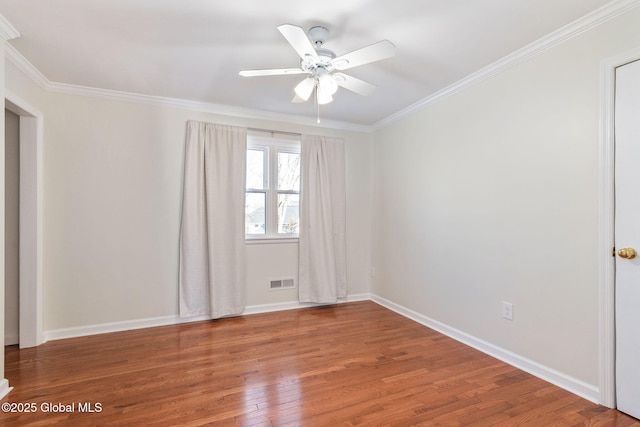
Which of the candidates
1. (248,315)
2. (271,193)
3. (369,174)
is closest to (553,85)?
(369,174)

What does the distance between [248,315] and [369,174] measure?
7.89 feet

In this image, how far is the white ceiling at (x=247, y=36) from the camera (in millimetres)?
1881

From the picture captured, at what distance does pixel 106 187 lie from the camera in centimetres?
318

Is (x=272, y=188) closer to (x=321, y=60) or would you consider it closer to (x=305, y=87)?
(x=305, y=87)

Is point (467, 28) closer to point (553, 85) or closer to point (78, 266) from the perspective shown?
point (553, 85)

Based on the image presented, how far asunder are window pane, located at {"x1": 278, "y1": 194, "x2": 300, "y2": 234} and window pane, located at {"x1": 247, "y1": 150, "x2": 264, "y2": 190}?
0.31m

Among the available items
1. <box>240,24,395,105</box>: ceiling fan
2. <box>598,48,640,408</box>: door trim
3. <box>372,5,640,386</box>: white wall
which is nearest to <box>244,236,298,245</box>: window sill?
<box>372,5,640,386</box>: white wall

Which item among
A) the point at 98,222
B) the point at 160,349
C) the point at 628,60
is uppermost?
the point at 628,60

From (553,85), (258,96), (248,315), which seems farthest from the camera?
(248,315)

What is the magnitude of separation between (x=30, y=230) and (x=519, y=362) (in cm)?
423

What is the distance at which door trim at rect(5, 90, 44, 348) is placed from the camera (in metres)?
2.76

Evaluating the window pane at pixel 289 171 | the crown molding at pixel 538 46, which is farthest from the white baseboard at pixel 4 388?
the crown molding at pixel 538 46

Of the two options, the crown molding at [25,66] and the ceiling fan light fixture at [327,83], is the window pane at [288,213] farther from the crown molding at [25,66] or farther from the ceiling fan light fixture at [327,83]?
the crown molding at [25,66]

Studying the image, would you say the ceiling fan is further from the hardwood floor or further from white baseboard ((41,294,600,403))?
white baseboard ((41,294,600,403))
